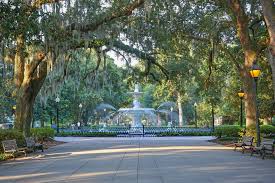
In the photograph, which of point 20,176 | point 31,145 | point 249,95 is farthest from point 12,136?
point 249,95

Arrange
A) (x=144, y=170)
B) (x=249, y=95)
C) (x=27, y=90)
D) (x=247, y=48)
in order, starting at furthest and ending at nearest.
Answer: (x=27, y=90), (x=249, y=95), (x=247, y=48), (x=144, y=170)

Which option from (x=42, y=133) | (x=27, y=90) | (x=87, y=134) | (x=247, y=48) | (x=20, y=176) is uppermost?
(x=247, y=48)

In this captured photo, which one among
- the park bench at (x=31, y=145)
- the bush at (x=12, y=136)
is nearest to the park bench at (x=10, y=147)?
the bush at (x=12, y=136)

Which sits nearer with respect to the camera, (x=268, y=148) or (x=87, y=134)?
(x=268, y=148)

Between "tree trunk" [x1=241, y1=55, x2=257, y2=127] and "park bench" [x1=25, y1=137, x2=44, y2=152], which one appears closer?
"park bench" [x1=25, y1=137, x2=44, y2=152]

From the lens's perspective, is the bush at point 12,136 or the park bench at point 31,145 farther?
the park bench at point 31,145

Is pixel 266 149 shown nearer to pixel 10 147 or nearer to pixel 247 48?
pixel 247 48

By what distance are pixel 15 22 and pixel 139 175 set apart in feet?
23.0

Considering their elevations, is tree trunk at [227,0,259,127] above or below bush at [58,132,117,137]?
above

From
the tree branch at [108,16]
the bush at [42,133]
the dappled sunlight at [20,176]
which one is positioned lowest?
the dappled sunlight at [20,176]

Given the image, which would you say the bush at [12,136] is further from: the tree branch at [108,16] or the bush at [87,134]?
the bush at [87,134]

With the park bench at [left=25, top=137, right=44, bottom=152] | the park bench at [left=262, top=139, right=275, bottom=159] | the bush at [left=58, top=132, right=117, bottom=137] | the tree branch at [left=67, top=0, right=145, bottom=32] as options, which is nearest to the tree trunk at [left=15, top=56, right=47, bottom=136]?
the park bench at [left=25, top=137, right=44, bottom=152]

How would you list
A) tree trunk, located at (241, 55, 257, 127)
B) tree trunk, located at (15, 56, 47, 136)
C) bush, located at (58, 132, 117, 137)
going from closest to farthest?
tree trunk, located at (241, 55, 257, 127), tree trunk, located at (15, 56, 47, 136), bush, located at (58, 132, 117, 137)

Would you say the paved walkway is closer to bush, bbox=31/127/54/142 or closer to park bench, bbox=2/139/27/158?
park bench, bbox=2/139/27/158
